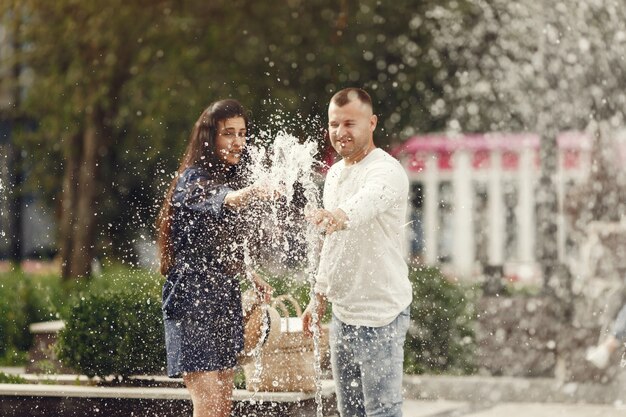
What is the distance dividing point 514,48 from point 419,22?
2817 millimetres

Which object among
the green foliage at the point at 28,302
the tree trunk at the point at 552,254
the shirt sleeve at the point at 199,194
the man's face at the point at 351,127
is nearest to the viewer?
the man's face at the point at 351,127

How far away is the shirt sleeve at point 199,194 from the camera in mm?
5199

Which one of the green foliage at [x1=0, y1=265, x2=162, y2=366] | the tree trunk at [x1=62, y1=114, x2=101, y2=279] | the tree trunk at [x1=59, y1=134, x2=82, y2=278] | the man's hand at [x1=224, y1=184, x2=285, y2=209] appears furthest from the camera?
the tree trunk at [x1=59, y1=134, x2=82, y2=278]

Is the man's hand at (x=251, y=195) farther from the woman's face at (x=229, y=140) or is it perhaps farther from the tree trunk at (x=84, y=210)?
the tree trunk at (x=84, y=210)

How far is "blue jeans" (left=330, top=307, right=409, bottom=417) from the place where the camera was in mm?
4930

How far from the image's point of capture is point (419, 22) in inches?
638

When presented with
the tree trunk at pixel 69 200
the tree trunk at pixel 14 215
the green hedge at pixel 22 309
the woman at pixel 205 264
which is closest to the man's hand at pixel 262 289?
the woman at pixel 205 264

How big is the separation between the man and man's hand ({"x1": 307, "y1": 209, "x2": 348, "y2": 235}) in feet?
0.09

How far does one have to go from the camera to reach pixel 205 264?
5332 mm

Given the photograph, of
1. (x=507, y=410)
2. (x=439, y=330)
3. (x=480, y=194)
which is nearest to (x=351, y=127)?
(x=507, y=410)

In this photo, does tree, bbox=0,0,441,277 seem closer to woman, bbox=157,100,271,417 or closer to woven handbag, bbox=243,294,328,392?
woven handbag, bbox=243,294,328,392

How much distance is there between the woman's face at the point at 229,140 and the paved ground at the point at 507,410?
3.69m

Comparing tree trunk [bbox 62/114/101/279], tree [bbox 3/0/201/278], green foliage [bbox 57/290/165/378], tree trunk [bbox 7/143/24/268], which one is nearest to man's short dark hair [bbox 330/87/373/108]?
green foliage [bbox 57/290/165/378]

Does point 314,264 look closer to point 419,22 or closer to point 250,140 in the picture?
point 250,140
